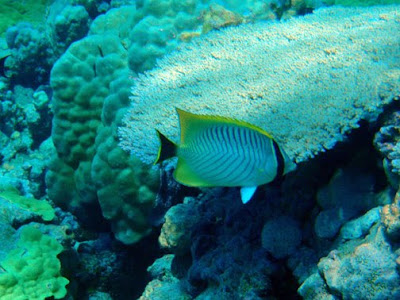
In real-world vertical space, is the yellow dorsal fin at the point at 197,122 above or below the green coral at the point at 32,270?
above

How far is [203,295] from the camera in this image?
275cm

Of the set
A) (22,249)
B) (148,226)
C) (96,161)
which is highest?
(96,161)

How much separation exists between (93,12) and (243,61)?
6.12 meters

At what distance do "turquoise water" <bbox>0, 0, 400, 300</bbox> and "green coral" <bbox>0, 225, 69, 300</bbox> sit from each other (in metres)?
0.01

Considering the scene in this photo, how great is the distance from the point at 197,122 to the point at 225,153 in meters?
0.20

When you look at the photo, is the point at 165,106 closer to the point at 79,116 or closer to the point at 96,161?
the point at 96,161

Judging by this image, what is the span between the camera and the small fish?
1.48m

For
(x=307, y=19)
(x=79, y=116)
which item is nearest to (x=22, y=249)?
(x=79, y=116)

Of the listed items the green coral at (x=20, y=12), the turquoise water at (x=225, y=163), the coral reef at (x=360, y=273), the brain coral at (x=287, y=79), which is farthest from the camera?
the green coral at (x=20, y=12)

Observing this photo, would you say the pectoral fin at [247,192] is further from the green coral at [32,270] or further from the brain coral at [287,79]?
the green coral at [32,270]

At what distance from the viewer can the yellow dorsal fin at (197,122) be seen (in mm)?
1458

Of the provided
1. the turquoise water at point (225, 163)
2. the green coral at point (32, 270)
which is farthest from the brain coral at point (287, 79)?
the green coral at point (32, 270)

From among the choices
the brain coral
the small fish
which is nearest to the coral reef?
the brain coral

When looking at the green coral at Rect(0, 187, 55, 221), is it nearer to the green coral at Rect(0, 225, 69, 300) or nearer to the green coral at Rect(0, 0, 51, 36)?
the green coral at Rect(0, 225, 69, 300)
